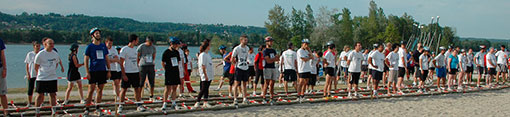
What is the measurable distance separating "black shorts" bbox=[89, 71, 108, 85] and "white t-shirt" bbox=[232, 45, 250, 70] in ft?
10.1

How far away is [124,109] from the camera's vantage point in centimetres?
896

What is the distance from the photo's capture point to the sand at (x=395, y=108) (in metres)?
9.20

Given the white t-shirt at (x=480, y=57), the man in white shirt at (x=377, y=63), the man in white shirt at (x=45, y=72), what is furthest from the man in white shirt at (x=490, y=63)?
the man in white shirt at (x=45, y=72)

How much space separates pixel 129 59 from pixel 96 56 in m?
1.26

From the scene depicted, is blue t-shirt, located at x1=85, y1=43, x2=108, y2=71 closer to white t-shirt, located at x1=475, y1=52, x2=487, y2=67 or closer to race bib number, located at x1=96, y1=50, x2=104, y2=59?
race bib number, located at x1=96, y1=50, x2=104, y2=59

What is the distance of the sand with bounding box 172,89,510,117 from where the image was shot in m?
9.20

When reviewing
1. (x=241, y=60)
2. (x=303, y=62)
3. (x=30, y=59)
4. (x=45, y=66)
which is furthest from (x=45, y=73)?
(x=303, y=62)

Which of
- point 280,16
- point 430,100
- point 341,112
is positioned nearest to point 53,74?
point 341,112

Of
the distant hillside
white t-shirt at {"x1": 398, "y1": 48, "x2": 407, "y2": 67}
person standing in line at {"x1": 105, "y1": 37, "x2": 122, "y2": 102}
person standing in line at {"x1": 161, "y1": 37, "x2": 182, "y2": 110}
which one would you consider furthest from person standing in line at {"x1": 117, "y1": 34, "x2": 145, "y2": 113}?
the distant hillside

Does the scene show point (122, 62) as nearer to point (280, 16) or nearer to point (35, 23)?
point (280, 16)

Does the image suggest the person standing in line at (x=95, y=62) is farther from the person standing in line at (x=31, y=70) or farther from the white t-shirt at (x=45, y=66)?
the person standing in line at (x=31, y=70)

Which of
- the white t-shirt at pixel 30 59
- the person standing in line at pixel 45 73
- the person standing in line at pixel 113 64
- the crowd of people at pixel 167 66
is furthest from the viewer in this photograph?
the white t-shirt at pixel 30 59

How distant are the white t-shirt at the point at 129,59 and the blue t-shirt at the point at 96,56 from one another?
104 centimetres

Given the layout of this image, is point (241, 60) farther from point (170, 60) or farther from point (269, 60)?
point (170, 60)
